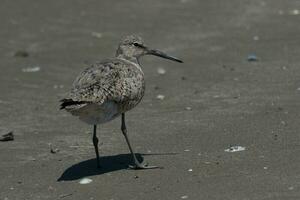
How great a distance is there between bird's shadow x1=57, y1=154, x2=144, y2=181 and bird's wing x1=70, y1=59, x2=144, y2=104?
696 millimetres

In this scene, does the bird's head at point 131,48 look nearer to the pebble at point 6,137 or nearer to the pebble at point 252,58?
the pebble at point 6,137

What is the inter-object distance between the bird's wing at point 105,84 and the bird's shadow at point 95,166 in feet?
2.28

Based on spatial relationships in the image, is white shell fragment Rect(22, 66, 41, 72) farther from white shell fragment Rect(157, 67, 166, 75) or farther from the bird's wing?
the bird's wing

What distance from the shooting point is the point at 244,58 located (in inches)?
480

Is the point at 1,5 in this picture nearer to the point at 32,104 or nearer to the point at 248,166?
the point at 32,104

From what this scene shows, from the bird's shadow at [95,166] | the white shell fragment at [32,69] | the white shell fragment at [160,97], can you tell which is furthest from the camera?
the white shell fragment at [32,69]

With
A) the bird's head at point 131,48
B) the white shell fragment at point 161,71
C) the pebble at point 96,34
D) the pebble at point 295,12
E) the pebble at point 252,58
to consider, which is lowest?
the white shell fragment at point 161,71

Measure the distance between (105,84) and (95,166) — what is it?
0.88m

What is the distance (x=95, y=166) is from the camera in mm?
7922

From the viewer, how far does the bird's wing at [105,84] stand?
7438 millimetres

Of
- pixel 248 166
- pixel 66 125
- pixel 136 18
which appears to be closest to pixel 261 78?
pixel 66 125

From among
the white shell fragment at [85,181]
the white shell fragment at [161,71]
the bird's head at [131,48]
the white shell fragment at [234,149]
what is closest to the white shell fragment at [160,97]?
the white shell fragment at [161,71]

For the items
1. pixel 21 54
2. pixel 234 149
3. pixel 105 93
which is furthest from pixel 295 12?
pixel 105 93

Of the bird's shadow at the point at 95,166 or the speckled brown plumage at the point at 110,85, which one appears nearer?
the speckled brown plumage at the point at 110,85
